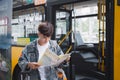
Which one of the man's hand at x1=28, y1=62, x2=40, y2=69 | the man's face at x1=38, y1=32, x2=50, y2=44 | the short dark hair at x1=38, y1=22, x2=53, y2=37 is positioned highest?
the short dark hair at x1=38, y1=22, x2=53, y2=37

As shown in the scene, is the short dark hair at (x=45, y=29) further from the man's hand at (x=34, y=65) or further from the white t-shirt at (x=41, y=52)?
the man's hand at (x=34, y=65)

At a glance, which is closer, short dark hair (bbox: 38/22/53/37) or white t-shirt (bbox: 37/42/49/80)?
short dark hair (bbox: 38/22/53/37)

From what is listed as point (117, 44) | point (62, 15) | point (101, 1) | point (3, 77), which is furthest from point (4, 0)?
point (117, 44)

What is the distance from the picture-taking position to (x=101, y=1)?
5309 millimetres

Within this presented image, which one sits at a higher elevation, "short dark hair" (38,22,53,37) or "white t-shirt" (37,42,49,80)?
"short dark hair" (38,22,53,37)

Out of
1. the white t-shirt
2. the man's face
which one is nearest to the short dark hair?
the man's face

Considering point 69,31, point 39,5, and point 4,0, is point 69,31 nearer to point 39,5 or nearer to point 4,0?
point 39,5

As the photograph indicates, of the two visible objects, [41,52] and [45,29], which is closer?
[45,29]

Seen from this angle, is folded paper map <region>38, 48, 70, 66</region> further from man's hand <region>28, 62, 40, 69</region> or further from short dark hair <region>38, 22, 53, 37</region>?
short dark hair <region>38, 22, 53, 37</region>

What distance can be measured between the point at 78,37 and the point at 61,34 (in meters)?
3.00

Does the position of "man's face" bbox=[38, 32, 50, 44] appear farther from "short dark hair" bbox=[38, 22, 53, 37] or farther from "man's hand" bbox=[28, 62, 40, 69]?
"man's hand" bbox=[28, 62, 40, 69]

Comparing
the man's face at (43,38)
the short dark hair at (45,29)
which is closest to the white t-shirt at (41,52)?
the man's face at (43,38)

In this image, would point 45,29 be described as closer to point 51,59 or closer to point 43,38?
point 43,38

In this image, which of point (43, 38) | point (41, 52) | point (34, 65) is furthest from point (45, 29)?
point (34, 65)
